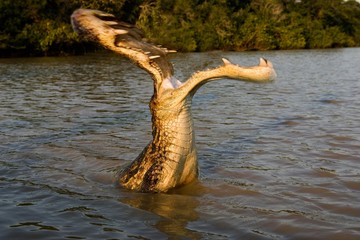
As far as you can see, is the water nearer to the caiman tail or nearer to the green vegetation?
the caiman tail

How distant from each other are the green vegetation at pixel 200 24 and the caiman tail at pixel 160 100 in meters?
27.1

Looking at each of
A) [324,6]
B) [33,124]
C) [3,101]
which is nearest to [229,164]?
[33,124]

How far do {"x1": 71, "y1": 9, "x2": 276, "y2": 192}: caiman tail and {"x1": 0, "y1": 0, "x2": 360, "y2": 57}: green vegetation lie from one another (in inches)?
1068

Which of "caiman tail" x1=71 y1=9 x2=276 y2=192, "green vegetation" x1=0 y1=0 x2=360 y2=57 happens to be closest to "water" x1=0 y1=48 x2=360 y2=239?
"caiman tail" x1=71 y1=9 x2=276 y2=192

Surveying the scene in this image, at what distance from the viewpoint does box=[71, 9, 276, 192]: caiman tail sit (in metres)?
3.79

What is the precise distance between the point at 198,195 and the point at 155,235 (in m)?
0.97

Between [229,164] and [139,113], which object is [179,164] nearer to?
[229,164]

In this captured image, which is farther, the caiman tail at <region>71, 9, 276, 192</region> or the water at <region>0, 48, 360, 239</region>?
the caiman tail at <region>71, 9, 276, 192</region>

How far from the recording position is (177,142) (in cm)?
404

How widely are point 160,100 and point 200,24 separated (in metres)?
42.3

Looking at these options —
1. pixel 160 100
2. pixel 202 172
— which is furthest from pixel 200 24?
pixel 160 100

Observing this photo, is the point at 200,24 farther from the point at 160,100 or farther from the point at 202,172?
the point at 160,100

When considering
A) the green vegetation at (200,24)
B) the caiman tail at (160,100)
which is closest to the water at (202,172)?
the caiman tail at (160,100)

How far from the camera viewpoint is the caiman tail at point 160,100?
379 cm
